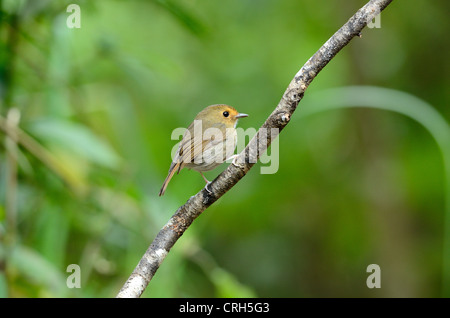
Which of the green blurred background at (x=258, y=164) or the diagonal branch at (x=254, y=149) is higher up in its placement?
the green blurred background at (x=258, y=164)

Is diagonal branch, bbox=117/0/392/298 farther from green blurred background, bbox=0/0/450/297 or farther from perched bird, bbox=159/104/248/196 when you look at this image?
green blurred background, bbox=0/0/450/297

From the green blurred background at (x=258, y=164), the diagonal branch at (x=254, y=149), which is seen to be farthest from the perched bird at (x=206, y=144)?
the green blurred background at (x=258, y=164)

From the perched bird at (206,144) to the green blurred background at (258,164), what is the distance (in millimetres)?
733

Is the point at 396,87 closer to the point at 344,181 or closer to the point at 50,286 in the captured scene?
the point at 344,181

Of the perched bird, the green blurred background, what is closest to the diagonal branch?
the perched bird

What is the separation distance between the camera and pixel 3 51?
3336 millimetres

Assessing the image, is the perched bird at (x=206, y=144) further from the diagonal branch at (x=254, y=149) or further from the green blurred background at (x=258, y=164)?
the green blurred background at (x=258, y=164)

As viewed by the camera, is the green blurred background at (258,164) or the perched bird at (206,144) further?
the green blurred background at (258,164)

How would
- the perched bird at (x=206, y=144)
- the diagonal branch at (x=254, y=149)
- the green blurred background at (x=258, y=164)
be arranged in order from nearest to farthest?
the diagonal branch at (x=254, y=149), the perched bird at (x=206, y=144), the green blurred background at (x=258, y=164)

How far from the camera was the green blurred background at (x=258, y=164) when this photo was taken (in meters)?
3.58

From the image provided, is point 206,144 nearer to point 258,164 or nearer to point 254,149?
point 254,149
